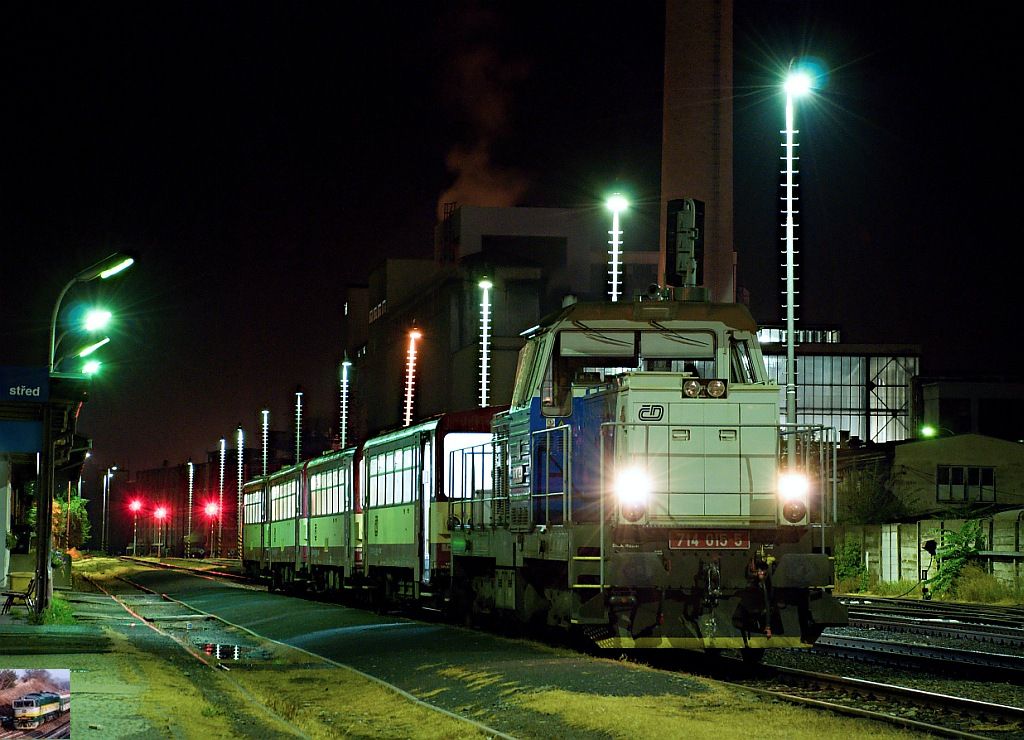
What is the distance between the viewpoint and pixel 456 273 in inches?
3573

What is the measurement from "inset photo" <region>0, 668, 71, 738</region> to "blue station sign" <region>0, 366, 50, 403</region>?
15.7 m

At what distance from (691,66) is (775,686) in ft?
173

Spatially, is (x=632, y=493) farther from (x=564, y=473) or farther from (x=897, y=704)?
(x=897, y=704)

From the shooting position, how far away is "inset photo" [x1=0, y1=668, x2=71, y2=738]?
6.96m

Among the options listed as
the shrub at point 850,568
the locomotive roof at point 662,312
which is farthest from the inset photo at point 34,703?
the shrub at point 850,568

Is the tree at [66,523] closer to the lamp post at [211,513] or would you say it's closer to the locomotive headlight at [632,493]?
the lamp post at [211,513]

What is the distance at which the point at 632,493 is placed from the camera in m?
14.6

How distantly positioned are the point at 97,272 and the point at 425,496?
6.81m

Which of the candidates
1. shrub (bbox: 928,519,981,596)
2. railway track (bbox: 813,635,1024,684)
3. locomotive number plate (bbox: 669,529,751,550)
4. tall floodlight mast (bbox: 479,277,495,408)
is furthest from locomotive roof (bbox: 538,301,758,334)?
shrub (bbox: 928,519,981,596)

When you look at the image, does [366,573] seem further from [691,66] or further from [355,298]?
[355,298]

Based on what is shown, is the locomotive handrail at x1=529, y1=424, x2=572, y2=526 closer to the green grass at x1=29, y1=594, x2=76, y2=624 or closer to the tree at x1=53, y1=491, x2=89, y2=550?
the green grass at x1=29, y1=594, x2=76, y2=624

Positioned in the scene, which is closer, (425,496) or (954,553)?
(425,496)

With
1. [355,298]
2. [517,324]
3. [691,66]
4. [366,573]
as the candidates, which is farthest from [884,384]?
[366,573]

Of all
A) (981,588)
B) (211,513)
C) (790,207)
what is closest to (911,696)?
(790,207)
